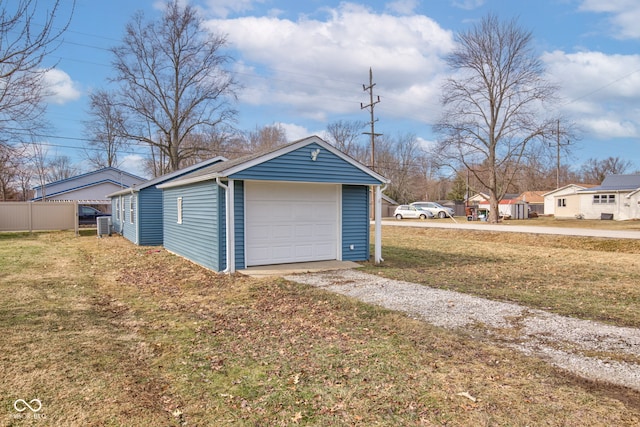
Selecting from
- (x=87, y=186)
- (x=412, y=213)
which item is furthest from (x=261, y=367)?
(x=412, y=213)

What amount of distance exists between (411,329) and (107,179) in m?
32.1

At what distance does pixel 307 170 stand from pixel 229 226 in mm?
2371

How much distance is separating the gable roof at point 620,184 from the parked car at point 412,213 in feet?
46.3

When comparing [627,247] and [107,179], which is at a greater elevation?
[107,179]

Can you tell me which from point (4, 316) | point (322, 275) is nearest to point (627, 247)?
point (322, 275)

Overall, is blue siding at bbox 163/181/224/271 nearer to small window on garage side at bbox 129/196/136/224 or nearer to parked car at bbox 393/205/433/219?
small window on garage side at bbox 129/196/136/224

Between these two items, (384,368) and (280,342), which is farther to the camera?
(280,342)

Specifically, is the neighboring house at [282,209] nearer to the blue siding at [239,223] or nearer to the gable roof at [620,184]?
the blue siding at [239,223]

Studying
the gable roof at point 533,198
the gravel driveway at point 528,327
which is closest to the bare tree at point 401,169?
the gable roof at point 533,198

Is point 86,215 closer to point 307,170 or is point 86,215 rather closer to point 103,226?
point 103,226

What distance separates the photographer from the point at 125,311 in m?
6.55

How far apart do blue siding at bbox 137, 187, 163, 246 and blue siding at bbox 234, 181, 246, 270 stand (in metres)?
8.69

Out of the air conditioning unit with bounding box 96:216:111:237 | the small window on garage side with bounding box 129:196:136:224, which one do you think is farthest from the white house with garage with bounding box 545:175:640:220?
the air conditioning unit with bounding box 96:216:111:237

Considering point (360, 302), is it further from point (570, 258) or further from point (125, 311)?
point (570, 258)
